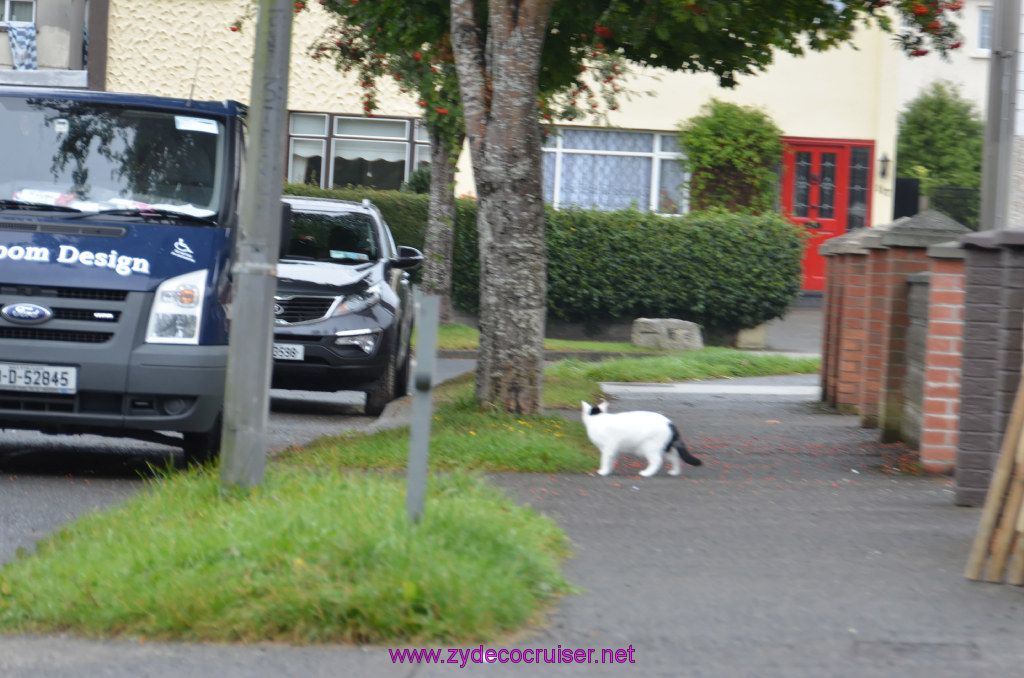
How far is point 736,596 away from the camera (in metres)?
5.12

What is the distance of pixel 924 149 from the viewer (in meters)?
30.7

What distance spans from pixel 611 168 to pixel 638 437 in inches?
770

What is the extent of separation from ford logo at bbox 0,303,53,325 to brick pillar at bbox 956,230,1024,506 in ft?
16.2

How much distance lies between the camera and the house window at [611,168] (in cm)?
2680

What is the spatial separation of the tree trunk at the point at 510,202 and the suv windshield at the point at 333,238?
320 centimetres

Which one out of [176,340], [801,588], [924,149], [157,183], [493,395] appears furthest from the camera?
[924,149]

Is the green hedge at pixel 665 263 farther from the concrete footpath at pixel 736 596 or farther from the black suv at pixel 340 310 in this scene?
the concrete footpath at pixel 736 596

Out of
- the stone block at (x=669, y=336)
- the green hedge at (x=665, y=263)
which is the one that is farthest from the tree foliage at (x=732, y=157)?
the stone block at (x=669, y=336)

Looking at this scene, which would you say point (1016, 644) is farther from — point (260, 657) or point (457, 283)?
point (457, 283)

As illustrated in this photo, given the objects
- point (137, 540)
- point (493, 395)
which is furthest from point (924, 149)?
point (137, 540)

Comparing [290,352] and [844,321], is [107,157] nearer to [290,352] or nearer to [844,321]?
[290,352]

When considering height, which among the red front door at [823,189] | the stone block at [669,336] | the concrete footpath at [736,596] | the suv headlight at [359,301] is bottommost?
the concrete footpath at [736,596]

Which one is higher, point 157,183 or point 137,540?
point 157,183

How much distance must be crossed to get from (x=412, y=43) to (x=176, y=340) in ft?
14.5
